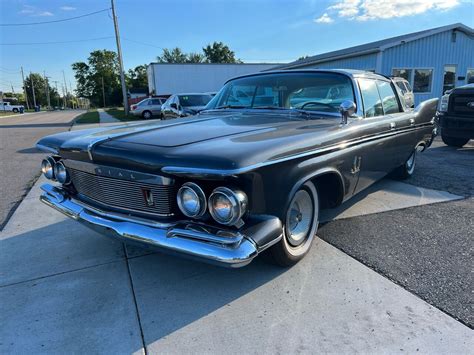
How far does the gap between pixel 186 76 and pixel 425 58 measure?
47.8 ft

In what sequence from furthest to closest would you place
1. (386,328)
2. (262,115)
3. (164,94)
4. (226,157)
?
(164,94), (262,115), (386,328), (226,157)

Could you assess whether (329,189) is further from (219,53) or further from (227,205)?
(219,53)

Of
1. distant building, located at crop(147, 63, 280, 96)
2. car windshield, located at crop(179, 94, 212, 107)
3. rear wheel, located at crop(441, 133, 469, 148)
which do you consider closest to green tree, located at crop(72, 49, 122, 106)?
distant building, located at crop(147, 63, 280, 96)

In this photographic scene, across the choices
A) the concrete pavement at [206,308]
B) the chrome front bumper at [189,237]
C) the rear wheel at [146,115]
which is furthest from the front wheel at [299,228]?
the rear wheel at [146,115]

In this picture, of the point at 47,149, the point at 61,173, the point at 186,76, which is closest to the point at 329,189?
the point at 61,173

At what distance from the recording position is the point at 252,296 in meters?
2.56

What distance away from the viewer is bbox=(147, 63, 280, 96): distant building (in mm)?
24141

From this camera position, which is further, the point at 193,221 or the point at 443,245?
the point at 443,245

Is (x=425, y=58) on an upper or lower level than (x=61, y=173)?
upper

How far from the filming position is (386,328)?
7.23 ft

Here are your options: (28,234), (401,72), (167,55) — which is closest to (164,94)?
(401,72)

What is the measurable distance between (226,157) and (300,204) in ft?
3.46

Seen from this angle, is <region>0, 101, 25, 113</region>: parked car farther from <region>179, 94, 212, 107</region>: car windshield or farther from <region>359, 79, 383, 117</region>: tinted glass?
<region>359, 79, 383, 117</region>: tinted glass

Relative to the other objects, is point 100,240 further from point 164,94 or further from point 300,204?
point 164,94
